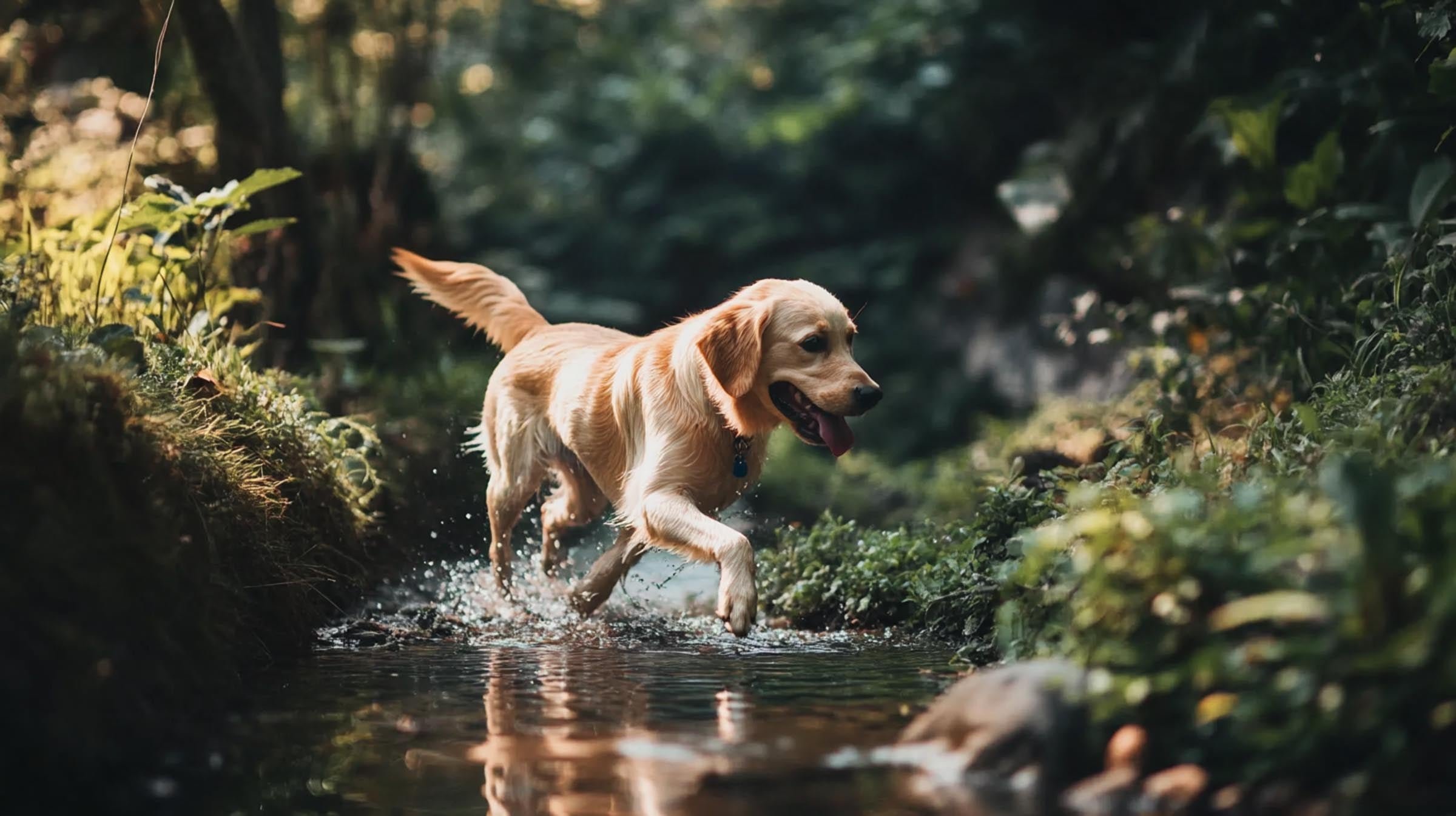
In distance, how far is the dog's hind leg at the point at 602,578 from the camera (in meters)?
5.88

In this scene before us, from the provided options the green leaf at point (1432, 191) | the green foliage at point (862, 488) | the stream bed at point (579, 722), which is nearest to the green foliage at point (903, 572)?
the stream bed at point (579, 722)

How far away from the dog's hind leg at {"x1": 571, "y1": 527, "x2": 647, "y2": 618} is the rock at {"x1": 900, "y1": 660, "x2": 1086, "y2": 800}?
310 centimetres

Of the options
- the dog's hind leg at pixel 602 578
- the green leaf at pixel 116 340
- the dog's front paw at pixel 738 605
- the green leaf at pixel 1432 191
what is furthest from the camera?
the dog's hind leg at pixel 602 578

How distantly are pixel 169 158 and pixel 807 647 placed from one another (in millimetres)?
7200

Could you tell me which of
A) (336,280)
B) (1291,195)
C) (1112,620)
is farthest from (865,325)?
(1112,620)

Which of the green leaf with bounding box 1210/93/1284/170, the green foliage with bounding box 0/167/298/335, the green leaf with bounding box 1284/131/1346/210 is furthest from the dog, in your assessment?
the green leaf with bounding box 1210/93/1284/170

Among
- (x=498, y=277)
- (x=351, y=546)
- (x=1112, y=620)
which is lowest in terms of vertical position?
(x=351, y=546)

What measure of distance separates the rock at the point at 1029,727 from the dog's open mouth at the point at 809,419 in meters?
2.18

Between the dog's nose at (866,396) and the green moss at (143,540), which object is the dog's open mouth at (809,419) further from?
the green moss at (143,540)

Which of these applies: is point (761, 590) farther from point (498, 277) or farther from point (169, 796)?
point (169, 796)

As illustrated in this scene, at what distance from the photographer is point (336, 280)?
9.12 meters

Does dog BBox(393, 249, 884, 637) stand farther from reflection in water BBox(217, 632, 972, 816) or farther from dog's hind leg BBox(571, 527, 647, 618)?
reflection in water BBox(217, 632, 972, 816)

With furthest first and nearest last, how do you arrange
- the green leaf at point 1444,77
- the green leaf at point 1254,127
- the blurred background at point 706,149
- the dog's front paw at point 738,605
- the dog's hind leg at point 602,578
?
the blurred background at point 706,149
the green leaf at point 1254,127
the dog's hind leg at point 602,578
the green leaf at point 1444,77
the dog's front paw at point 738,605

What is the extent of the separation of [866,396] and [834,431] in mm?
238
